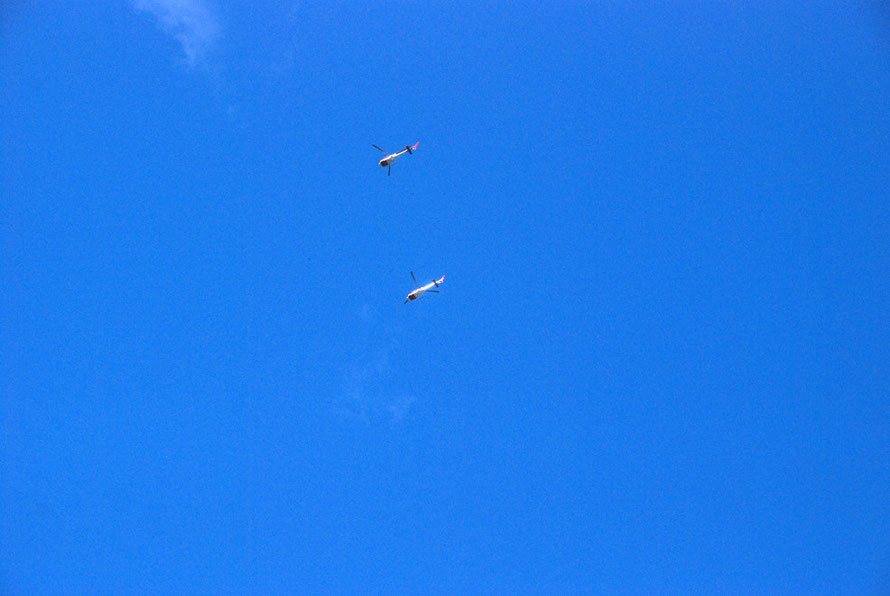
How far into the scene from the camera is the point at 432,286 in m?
143

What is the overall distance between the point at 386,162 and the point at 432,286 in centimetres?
2374

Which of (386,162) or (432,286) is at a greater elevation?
(386,162)

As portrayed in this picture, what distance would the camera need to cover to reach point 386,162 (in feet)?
464
